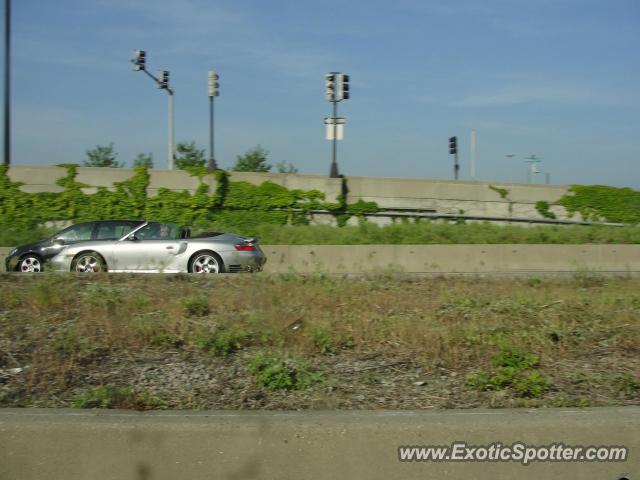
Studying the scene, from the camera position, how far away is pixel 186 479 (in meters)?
3.90

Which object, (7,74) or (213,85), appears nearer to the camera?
(7,74)

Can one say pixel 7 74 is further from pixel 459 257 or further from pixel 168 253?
pixel 459 257

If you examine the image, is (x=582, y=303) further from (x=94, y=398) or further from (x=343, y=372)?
(x=94, y=398)

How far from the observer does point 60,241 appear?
15.4 m

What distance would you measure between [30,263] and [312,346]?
38.2ft

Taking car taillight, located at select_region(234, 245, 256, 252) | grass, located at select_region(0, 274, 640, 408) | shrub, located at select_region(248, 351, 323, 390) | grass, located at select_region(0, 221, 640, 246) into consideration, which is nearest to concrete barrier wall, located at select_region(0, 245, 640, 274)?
car taillight, located at select_region(234, 245, 256, 252)

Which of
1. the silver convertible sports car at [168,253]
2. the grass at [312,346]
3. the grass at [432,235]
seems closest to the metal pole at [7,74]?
the grass at [432,235]

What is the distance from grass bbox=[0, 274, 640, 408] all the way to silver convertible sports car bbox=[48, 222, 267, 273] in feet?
23.0

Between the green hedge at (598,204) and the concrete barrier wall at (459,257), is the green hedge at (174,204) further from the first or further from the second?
the concrete barrier wall at (459,257)

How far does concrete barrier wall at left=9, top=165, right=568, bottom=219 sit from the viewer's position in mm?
27750

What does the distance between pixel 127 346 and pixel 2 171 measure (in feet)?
80.4

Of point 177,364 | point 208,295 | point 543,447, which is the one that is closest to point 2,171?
point 208,295

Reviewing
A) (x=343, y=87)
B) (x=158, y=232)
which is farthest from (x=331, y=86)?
(x=158, y=232)

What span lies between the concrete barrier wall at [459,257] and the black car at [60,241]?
7.98ft
